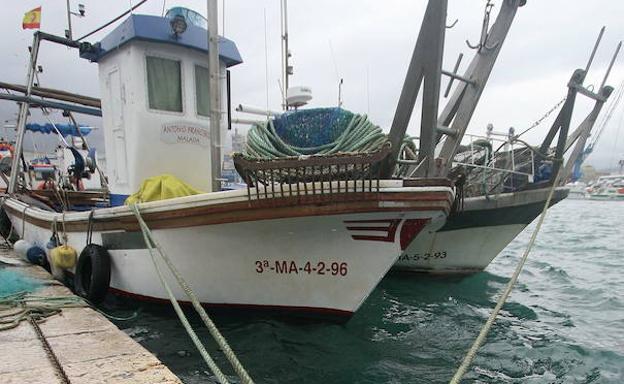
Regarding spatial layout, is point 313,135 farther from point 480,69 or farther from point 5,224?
point 5,224

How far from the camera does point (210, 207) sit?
142 inches

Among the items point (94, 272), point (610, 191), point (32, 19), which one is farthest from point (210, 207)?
point (610, 191)

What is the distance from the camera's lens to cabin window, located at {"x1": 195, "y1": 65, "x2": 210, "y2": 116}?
576cm

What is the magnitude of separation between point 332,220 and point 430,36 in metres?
1.83

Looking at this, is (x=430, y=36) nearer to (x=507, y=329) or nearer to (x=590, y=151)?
(x=507, y=329)

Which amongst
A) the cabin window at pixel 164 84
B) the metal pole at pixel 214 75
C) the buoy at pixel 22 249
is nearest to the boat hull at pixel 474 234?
the metal pole at pixel 214 75

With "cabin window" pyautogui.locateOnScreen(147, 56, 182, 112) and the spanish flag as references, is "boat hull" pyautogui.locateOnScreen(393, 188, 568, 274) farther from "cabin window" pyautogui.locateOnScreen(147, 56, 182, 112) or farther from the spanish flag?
the spanish flag

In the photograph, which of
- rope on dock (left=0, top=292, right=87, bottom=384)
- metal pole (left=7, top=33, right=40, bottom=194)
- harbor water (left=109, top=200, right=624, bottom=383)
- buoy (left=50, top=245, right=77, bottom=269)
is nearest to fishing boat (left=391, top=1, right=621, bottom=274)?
harbor water (left=109, top=200, right=624, bottom=383)

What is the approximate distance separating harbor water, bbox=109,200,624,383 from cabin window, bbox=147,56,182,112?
2.61 metres

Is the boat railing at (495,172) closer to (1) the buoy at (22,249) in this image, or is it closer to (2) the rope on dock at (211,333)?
(2) the rope on dock at (211,333)

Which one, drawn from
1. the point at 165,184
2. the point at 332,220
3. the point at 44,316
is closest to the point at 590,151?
the point at 332,220

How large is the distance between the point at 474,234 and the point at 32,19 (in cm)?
864

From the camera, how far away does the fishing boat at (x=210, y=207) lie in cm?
327

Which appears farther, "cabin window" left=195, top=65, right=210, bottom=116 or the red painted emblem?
"cabin window" left=195, top=65, right=210, bottom=116
